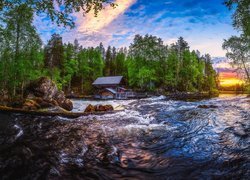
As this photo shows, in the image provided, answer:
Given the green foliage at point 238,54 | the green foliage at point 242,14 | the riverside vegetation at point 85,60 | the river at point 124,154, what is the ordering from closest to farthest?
1. the river at point 124,154
2. the green foliage at point 242,14
3. the riverside vegetation at point 85,60
4. the green foliage at point 238,54

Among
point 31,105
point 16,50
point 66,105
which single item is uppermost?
point 16,50

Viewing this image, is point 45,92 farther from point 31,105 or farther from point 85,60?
point 85,60

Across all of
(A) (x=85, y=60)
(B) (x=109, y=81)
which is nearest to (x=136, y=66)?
(B) (x=109, y=81)

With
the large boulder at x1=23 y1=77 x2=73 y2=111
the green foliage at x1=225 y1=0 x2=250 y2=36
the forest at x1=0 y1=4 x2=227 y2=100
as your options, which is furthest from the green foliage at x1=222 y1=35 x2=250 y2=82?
the large boulder at x1=23 y1=77 x2=73 y2=111

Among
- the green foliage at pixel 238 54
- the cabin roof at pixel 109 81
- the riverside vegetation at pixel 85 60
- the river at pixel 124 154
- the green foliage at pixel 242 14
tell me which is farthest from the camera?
the cabin roof at pixel 109 81

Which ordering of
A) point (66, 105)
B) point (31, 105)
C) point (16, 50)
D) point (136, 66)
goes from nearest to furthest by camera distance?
point (31, 105)
point (66, 105)
point (16, 50)
point (136, 66)

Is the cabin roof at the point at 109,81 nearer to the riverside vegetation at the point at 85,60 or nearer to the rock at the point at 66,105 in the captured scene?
the riverside vegetation at the point at 85,60

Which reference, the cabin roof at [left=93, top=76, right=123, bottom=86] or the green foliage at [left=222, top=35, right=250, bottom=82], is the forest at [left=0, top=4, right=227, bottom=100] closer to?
the cabin roof at [left=93, top=76, right=123, bottom=86]

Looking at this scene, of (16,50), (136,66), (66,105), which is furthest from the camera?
(136,66)

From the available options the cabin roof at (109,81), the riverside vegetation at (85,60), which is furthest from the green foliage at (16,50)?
the cabin roof at (109,81)

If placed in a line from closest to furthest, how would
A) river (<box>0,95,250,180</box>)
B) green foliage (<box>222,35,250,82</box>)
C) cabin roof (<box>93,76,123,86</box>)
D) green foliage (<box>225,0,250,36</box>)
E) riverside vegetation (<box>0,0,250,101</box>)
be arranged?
river (<box>0,95,250,180</box>) < green foliage (<box>225,0,250,36</box>) < riverside vegetation (<box>0,0,250,101</box>) < green foliage (<box>222,35,250,82</box>) < cabin roof (<box>93,76,123,86</box>)

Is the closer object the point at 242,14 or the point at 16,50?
the point at 242,14

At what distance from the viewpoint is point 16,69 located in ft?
82.3

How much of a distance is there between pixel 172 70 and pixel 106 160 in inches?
2392
